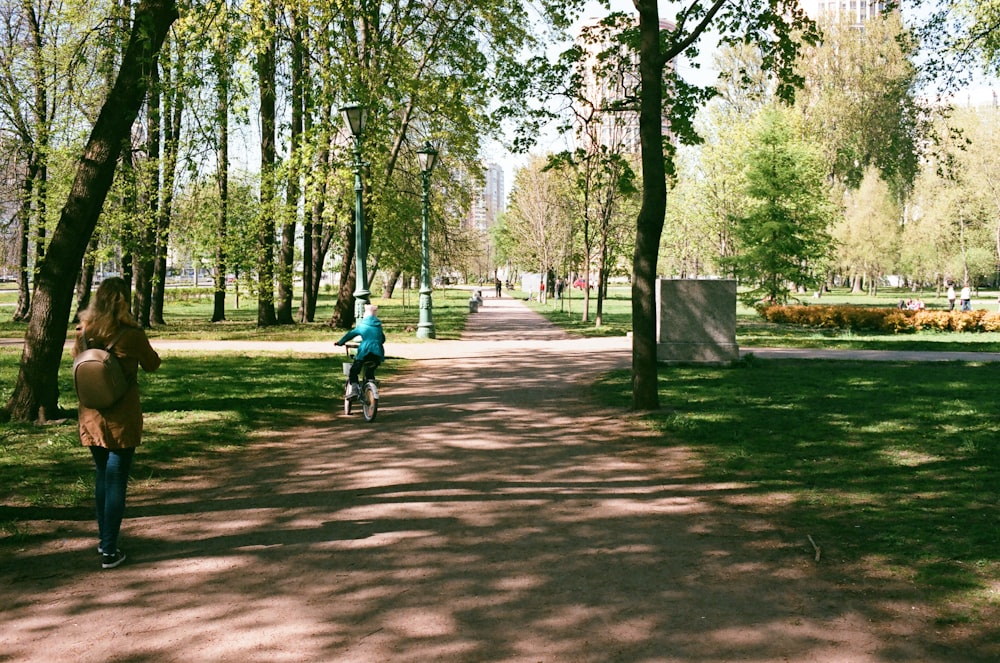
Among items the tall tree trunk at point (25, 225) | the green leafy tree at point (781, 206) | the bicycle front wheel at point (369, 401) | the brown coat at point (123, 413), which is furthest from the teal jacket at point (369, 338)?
the green leafy tree at point (781, 206)

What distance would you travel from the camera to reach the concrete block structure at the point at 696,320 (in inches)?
563

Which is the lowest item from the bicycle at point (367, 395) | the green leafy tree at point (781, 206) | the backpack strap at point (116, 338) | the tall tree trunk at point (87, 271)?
the bicycle at point (367, 395)

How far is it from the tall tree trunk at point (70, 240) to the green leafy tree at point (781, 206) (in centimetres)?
2487

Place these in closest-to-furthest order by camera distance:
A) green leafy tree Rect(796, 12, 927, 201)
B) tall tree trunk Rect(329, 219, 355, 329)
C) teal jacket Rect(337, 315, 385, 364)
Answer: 1. teal jacket Rect(337, 315, 385, 364)
2. tall tree trunk Rect(329, 219, 355, 329)
3. green leafy tree Rect(796, 12, 927, 201)

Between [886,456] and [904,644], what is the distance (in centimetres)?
433

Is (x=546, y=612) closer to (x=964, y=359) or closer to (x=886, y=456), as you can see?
(x=886, y=456)

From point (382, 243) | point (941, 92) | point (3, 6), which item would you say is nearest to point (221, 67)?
point (941, 92)

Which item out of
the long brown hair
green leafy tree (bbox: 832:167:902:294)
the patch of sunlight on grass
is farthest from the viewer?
green leafy tree (bbox: 832:167:902:294)

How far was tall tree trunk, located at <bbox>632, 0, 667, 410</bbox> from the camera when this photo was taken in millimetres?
10117

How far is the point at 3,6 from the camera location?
2830 centimetres

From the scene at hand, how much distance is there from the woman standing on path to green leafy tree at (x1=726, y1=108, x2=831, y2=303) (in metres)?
27.6

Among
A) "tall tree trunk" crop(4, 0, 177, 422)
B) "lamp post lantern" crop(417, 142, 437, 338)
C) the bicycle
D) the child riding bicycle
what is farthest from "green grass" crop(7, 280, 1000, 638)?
"lamp post lantern" crop(417, 142, 437, 338)

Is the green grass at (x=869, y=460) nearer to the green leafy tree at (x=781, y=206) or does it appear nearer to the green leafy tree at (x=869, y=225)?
the green leafy tree at (x=781, y=206)

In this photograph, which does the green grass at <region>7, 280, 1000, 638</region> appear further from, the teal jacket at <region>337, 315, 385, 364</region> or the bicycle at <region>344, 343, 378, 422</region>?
the teal jacket at <region>337, 315, 385, 364</region>
